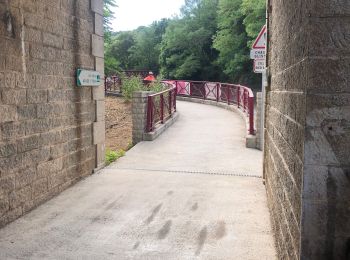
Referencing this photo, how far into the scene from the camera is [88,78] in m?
6.37

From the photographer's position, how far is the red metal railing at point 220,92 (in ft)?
45.4

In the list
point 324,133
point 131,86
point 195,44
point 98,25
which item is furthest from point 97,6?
point 195,44

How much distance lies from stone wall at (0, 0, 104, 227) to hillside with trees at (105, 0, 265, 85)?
11.9m

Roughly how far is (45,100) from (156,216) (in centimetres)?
202

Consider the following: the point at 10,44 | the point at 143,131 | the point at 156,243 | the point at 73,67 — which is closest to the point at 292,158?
the point at 156,243

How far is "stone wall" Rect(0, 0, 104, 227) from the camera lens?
14.4 ft

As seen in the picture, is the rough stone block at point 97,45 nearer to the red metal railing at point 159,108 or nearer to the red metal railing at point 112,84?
the red metal railing at point 159,108

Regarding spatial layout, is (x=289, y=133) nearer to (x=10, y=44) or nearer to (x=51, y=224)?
(x=51, y=224)

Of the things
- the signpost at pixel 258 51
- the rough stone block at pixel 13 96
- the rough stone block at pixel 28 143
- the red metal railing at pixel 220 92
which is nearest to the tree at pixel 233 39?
the red metal railing at pixel 220 92

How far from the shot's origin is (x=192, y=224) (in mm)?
4422

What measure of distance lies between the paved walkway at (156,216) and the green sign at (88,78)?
58.0 inches

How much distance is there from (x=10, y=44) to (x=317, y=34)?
11.1ft

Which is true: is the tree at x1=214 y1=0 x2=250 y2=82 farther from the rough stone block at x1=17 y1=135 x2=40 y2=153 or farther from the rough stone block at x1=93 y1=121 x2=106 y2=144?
the rough stone block at x1=17 y1=135 x2=40 y2=153

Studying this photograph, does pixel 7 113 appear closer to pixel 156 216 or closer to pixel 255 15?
pixel 156 216
